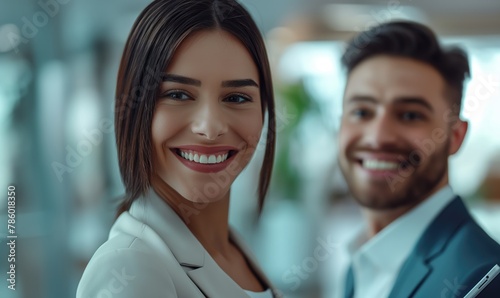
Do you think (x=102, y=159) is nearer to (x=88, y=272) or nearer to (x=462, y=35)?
(x=88, y=272)

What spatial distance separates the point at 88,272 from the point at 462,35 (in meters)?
0.92

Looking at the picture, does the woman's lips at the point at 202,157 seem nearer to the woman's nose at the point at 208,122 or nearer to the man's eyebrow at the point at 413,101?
the woman's nose at the point at 208,122

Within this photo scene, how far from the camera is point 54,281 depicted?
89 cm

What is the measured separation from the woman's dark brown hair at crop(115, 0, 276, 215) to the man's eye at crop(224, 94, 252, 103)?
0.05 metres

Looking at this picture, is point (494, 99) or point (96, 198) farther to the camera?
point (494, 99)

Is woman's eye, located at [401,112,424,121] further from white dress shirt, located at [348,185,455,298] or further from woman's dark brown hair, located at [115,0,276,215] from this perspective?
woman's dark brown hair, located at [115,0,276,215]

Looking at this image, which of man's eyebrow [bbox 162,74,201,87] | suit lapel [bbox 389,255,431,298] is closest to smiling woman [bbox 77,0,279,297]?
man's eyebrow [bbox 162,74,201,87]

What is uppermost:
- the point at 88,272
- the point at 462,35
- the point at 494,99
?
the point at 462,35

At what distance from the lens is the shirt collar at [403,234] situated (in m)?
0.90

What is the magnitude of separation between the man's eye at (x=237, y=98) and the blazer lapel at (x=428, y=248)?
38cm

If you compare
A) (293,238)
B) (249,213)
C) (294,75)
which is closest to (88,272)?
(249,213)

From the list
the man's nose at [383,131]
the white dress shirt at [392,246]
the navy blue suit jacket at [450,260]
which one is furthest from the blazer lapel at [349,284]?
the man's nose at [383,131]

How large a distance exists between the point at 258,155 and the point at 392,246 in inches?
10.9

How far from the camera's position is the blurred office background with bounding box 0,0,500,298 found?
85 cm
